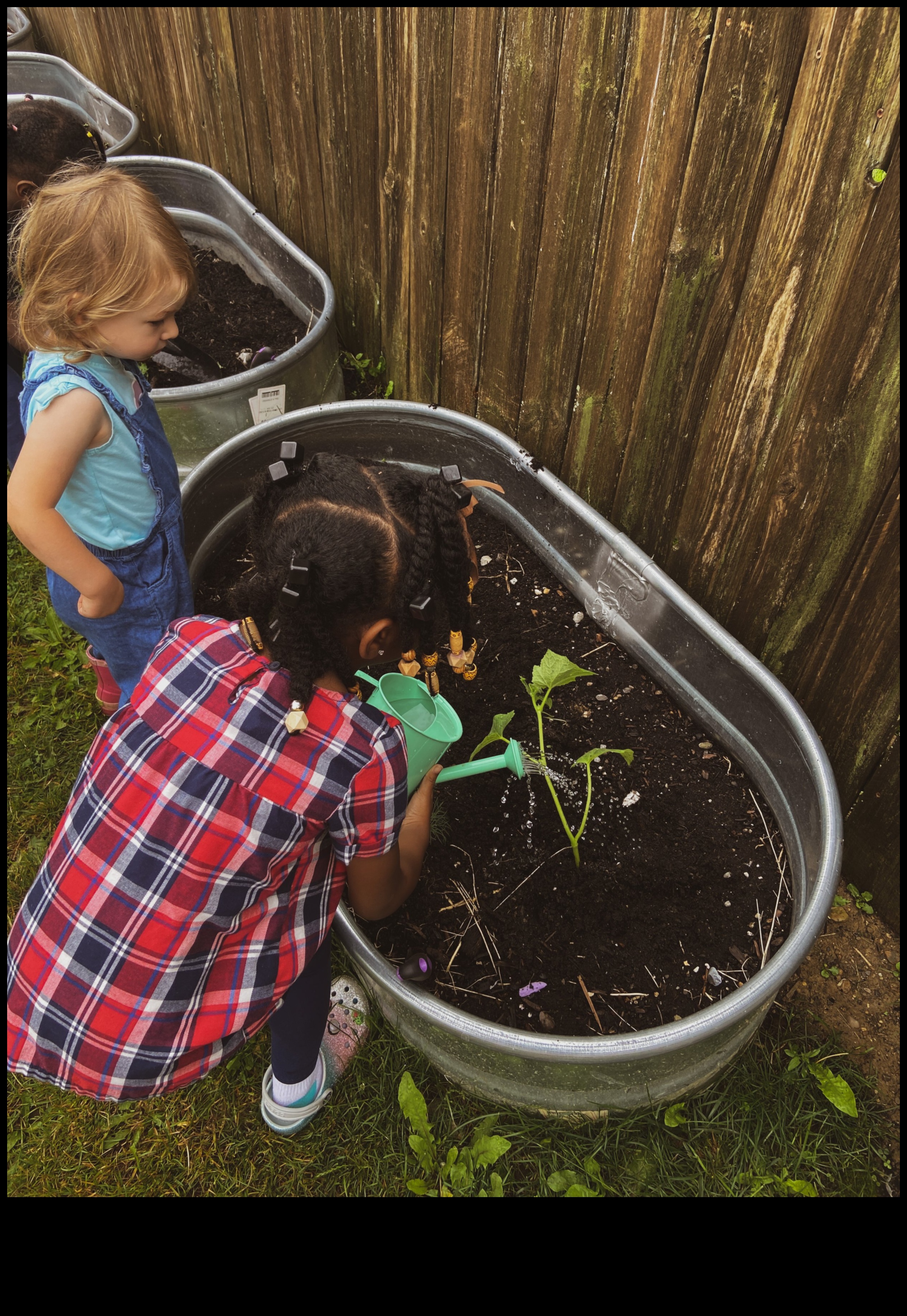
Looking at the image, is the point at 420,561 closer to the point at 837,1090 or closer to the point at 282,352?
the point at 837,1090

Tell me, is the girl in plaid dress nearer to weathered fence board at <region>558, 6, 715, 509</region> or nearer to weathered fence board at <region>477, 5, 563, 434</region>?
weathered fence board at <region>558, 6, 715, 509</region>

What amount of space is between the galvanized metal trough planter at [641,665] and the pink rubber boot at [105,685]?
0.35m

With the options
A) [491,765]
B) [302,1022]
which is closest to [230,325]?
[491,765]

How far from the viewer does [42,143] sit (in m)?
1.85

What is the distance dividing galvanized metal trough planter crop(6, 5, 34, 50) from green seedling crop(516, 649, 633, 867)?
15.3 ft

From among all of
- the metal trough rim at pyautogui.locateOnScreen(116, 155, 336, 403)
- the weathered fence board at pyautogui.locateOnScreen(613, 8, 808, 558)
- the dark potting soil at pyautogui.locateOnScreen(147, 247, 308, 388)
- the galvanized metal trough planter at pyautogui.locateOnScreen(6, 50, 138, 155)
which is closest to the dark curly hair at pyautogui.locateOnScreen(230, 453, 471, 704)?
the weathered fence board at pyautogui.locateOnScreen(613, 8, 808, 558)

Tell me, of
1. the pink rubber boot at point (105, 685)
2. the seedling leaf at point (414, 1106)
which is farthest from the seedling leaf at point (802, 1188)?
the pink rubber boot at point (105, 685)

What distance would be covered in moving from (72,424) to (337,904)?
3.05 ft

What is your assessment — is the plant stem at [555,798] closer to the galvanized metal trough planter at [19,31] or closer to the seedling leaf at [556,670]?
the seedling leaf at [556,670]

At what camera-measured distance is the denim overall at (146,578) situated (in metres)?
1.65

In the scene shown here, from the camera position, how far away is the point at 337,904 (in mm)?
1349

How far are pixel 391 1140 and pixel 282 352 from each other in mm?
2267

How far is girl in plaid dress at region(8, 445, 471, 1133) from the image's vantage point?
1.10m
